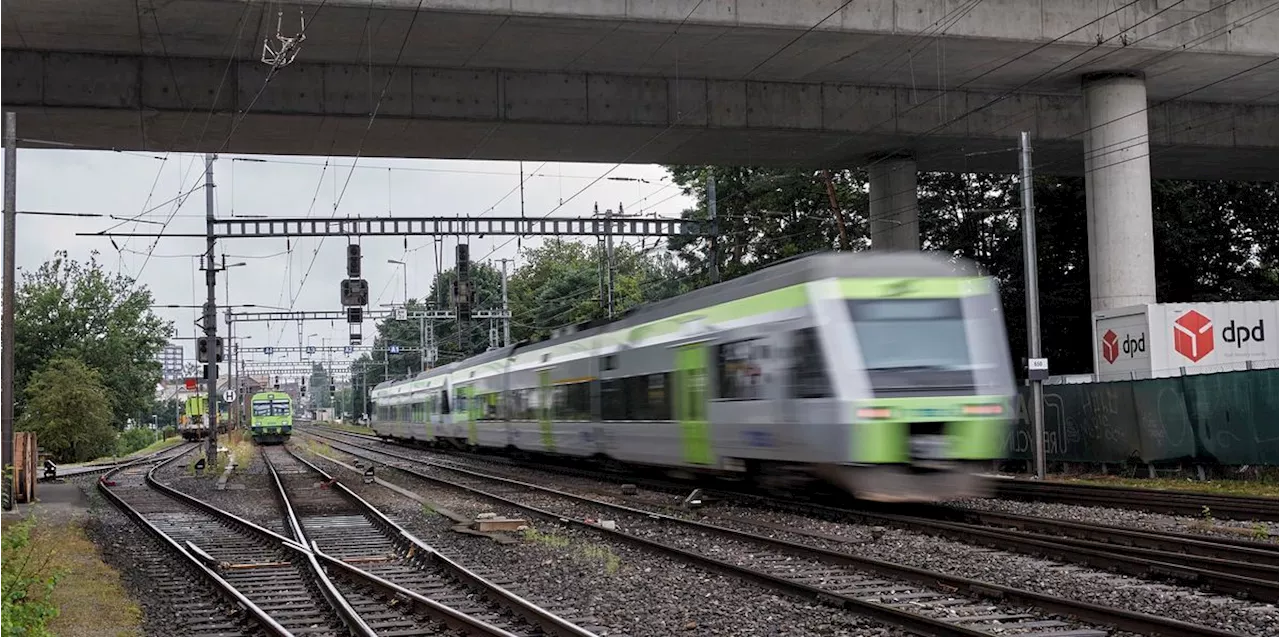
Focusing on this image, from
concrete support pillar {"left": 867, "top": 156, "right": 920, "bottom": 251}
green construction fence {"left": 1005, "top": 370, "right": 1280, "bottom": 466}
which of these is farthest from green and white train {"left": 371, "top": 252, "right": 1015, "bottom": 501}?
concrete support pillar {"left": 867, "top": 156, "right": 920, "bottom": 251}

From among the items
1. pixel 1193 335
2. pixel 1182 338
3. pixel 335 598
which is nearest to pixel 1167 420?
pixel 1182 338

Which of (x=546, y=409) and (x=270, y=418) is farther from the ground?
(x=546, y=409)

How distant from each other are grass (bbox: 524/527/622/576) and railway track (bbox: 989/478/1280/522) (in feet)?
24.7

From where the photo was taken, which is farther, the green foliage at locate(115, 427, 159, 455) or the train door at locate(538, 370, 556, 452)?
the green foliage at locate(115, 427, 159, 455)

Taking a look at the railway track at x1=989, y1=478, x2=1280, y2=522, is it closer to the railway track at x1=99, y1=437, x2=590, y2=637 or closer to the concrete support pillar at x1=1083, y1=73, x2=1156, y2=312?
the concrete support pillar at x1=1083, y1=73, x2=1156, y2=312

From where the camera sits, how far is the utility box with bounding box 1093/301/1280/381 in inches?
976

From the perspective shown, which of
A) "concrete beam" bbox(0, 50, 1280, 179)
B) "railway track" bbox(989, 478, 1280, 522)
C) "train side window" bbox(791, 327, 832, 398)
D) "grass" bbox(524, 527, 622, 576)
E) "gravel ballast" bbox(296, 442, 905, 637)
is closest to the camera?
"gravel ballast" bbox(296, 442, 905, 637)

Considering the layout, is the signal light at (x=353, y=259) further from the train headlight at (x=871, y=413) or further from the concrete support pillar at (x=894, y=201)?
the train headlight at (x=871, y=413)

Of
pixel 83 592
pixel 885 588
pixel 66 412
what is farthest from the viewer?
pixel 66 412

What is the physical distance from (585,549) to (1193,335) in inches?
629

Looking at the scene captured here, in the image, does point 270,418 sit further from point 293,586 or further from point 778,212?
point 293,586

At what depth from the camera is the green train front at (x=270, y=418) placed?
67938 millimetres

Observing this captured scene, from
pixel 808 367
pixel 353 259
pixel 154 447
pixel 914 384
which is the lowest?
pixel 154 447

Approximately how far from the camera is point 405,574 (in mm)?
12953
